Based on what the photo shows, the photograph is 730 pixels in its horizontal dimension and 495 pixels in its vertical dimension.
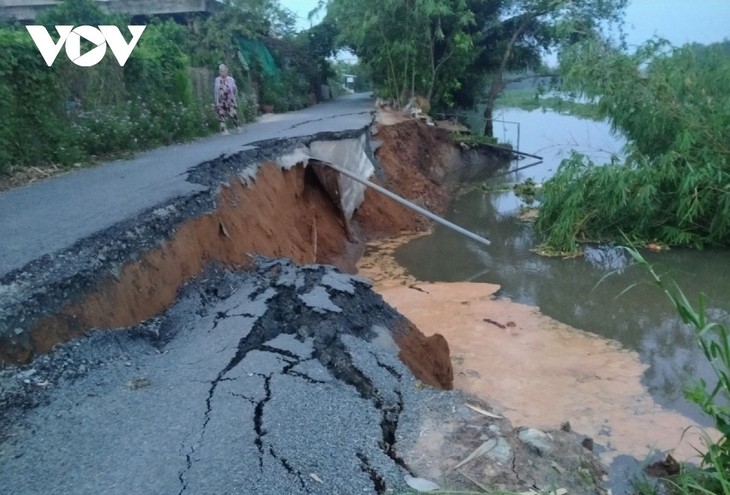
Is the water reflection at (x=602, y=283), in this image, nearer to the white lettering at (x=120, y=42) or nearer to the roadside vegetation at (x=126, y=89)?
the roadside vegetation at (x=126, y=89)

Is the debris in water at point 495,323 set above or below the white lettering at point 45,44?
below

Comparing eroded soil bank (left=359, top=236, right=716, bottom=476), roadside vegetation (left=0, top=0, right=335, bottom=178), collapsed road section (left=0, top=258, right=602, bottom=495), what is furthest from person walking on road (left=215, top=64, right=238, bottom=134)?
collapsed road section (left=0, top=258, right=602, bottom=495)

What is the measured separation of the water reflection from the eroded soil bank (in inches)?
11.1

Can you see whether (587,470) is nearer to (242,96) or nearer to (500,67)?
(242,96)

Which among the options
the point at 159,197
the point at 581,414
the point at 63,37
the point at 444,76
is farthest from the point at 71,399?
the point at 444,76

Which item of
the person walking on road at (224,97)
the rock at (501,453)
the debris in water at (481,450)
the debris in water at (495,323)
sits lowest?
the debris in water at (495,323)

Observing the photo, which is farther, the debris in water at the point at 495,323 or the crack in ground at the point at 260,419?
the debris in water at the point at 495,323

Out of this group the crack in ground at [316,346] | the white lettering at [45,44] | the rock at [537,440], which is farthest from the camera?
the white lettering at [45,44]

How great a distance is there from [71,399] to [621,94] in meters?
10.3

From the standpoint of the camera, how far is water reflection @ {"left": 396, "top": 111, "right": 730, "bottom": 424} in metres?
6.50

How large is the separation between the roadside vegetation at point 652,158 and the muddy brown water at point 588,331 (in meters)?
0.49

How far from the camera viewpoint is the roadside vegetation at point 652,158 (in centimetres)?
998

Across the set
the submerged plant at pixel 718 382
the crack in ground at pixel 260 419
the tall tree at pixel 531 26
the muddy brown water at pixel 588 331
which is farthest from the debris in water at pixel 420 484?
the tall tree at pixel 531 26

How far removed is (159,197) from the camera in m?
6.17
